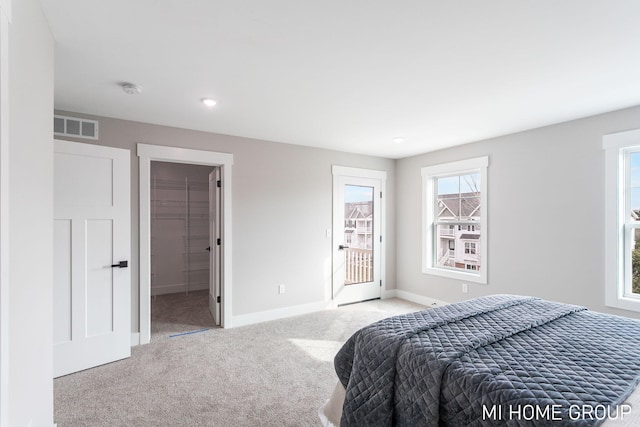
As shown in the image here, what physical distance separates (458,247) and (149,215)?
3.98 meters

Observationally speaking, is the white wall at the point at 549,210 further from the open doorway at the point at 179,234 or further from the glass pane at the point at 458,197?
the open doorway at the point at 179,234

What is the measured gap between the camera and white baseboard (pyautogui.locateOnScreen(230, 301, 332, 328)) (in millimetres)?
3902

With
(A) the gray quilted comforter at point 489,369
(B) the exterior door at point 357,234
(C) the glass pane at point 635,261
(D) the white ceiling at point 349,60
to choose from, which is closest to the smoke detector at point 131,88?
(D) the white ceiling at point 349,60

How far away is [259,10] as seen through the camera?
1604 millimetres

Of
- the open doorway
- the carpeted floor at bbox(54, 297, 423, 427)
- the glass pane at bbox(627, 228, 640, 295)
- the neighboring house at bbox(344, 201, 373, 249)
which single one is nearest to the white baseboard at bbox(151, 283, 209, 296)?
the open doorway

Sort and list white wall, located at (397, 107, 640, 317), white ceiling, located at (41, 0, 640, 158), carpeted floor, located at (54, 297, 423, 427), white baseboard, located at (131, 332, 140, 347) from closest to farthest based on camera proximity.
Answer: white ceiling, located at (41, 0, 640, 158) → carpeted floor, located at (54, 297, 423, 427) → white wall, located at (397, 107, 640, 317) → white baseboard, located at (131, 332, 140, 347)

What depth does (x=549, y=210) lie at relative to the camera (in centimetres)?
346

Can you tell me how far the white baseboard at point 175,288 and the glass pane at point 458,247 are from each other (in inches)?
161

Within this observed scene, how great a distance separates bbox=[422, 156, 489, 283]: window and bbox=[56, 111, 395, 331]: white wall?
1379 mm

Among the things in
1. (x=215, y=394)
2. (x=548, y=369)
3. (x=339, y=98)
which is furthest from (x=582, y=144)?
(x=215, y=394)

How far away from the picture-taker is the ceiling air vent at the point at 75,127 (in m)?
2.97

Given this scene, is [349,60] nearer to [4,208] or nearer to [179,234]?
[4,208]

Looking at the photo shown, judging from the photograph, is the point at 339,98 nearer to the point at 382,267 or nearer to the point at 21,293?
the point at 21,293

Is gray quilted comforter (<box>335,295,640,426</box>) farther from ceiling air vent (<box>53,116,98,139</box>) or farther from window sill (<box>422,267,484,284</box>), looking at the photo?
ceiling air vent (<box>53,116,98,139</box>)
